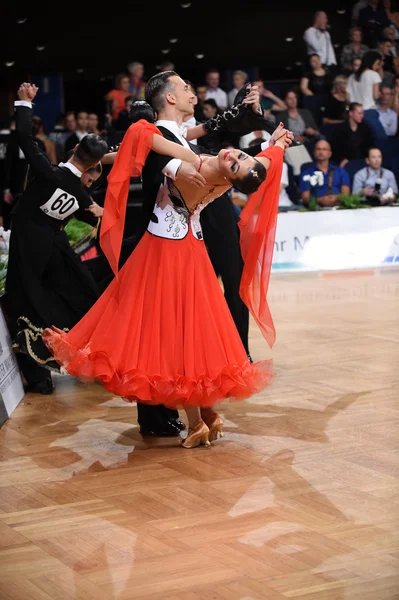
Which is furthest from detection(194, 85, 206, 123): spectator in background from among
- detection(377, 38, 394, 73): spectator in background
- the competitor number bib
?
the competitor number bib

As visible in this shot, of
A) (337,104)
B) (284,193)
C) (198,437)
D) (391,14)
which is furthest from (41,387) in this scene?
(391,14)

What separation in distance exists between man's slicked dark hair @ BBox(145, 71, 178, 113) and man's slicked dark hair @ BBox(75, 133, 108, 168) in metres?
0.93

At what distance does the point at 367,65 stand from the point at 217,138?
334 inches

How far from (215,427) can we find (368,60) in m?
9.52

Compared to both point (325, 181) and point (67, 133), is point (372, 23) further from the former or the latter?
point (67, 133)

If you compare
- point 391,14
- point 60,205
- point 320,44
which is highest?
point 391,14

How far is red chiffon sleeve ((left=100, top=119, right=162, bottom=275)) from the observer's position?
3.86 m

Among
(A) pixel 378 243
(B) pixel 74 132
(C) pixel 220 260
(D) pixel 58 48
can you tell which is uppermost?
(D) pixel 58 48

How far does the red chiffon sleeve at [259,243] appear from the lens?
13.8 feet

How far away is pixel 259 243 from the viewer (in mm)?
4285

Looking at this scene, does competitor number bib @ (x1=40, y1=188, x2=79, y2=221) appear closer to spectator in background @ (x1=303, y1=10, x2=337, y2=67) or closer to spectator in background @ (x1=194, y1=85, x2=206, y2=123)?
spectator in background @ (x1=194, y1=85, x2=206, y2=123)

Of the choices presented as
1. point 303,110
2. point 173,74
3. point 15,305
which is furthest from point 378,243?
point 173,74

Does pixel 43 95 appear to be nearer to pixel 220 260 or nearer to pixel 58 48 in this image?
pixel 58 48

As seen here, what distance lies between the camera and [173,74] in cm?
411
